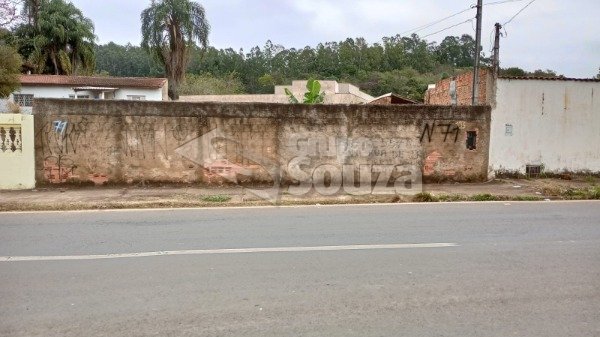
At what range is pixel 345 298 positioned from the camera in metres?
4.87

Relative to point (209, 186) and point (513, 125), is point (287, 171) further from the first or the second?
point (513, 125)

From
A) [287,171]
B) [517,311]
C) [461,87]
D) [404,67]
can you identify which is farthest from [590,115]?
[404,67]

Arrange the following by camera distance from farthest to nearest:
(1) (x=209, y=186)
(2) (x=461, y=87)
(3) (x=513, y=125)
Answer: (2) (x=461, y=87)
(3) (x=513, y=125)
(1) (x=209, y=186)

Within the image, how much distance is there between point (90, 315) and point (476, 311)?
350 cm

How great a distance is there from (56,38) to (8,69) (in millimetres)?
20941

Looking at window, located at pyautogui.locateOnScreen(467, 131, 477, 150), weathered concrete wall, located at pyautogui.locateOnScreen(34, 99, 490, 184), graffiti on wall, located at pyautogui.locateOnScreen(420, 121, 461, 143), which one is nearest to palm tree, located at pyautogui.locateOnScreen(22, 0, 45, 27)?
weathered concrete wall, located at pyautogui.locateOnScreen(34, 99, 490, 184)

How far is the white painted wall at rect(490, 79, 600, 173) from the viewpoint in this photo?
15211mm

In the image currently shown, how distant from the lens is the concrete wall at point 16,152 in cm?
1273

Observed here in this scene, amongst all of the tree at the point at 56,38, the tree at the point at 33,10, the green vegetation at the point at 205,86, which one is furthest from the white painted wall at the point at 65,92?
the tree at the point at 33,10

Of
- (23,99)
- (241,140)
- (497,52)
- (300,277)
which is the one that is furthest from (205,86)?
(300,277)

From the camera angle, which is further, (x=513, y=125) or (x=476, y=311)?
(x=513, y=125)

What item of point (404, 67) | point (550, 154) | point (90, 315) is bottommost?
point (90, 315)

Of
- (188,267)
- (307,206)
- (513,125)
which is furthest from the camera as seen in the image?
(513,125)

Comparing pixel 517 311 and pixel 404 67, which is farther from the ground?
pixel 404 67
